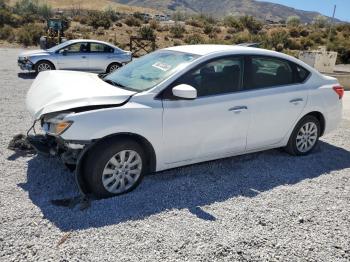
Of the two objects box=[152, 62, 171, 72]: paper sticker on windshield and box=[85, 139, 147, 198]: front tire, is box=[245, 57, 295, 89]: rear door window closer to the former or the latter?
box=[152, 62, 171, 72]: paper sticker on windshield

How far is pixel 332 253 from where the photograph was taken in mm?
3604

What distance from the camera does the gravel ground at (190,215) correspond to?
3436mm

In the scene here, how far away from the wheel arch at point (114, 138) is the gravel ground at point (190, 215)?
0.26m

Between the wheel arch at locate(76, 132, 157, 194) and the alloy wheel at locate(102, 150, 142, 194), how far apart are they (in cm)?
14

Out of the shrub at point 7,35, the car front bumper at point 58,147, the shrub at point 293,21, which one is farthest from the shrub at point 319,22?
the car front bumper at point 58,147

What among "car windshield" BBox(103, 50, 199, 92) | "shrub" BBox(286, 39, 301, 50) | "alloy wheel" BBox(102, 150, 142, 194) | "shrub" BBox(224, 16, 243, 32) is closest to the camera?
"alloy wheel" BBox(102, 150, 142, 194)

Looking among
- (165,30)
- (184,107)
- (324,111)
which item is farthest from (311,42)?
(184,107)

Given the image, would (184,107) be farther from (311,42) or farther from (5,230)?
(311,42)

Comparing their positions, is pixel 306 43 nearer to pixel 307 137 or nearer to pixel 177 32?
pixel 177 32

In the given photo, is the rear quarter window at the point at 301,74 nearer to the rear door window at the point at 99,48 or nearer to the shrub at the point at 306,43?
the rear door window at the point at 99,48

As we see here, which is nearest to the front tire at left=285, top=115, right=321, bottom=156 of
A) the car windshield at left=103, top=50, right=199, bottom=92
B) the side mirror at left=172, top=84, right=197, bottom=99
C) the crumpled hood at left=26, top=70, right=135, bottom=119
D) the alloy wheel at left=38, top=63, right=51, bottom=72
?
the car windshield at left=103, top=50, right=199, bottom=92

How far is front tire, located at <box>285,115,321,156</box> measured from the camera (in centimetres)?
586

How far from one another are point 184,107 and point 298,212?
1.76 m

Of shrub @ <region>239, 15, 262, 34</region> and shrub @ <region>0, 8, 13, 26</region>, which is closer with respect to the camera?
shrub @ <region>0, 8, 13, 26</region>
